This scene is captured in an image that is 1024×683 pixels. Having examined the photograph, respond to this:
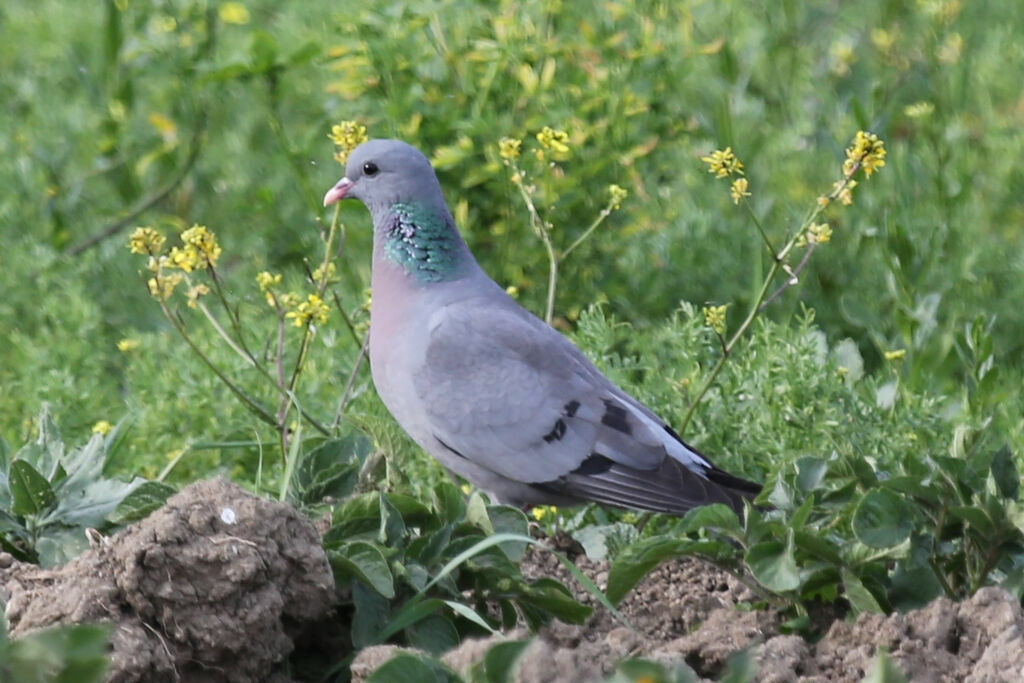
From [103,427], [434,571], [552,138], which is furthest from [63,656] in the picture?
[552,138]

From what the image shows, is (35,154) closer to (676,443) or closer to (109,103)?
(109,103)

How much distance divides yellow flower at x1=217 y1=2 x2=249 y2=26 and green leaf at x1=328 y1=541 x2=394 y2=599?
164 inches

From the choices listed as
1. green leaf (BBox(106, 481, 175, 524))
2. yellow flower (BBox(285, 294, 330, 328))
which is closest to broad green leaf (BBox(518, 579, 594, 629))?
green leaf (BBox(106, 481, 175, 524))

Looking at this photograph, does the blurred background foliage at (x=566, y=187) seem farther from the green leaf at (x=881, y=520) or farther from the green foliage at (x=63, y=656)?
the green foliage at (x=63, y=656)

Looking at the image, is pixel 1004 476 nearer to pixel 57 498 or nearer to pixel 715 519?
pixel 715 519

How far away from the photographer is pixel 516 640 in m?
2.27

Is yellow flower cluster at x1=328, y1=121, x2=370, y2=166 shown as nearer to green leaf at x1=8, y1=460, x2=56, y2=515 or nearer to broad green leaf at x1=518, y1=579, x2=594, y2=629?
green leaf at x1=8, y1=460, x2=56, y2=515

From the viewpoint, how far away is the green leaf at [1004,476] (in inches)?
112

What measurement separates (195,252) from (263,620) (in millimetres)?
1350

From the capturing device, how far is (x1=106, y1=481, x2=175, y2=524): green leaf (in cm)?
286

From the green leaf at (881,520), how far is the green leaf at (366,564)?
0.80m

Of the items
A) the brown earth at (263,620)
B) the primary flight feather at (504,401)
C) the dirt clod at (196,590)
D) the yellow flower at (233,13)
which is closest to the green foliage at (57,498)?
the brown earth at (263,620)


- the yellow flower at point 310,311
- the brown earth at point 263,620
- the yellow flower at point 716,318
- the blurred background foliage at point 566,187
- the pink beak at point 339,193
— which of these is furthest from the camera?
the blurred background foliage at point 566,187

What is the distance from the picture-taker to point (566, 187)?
468 cm
